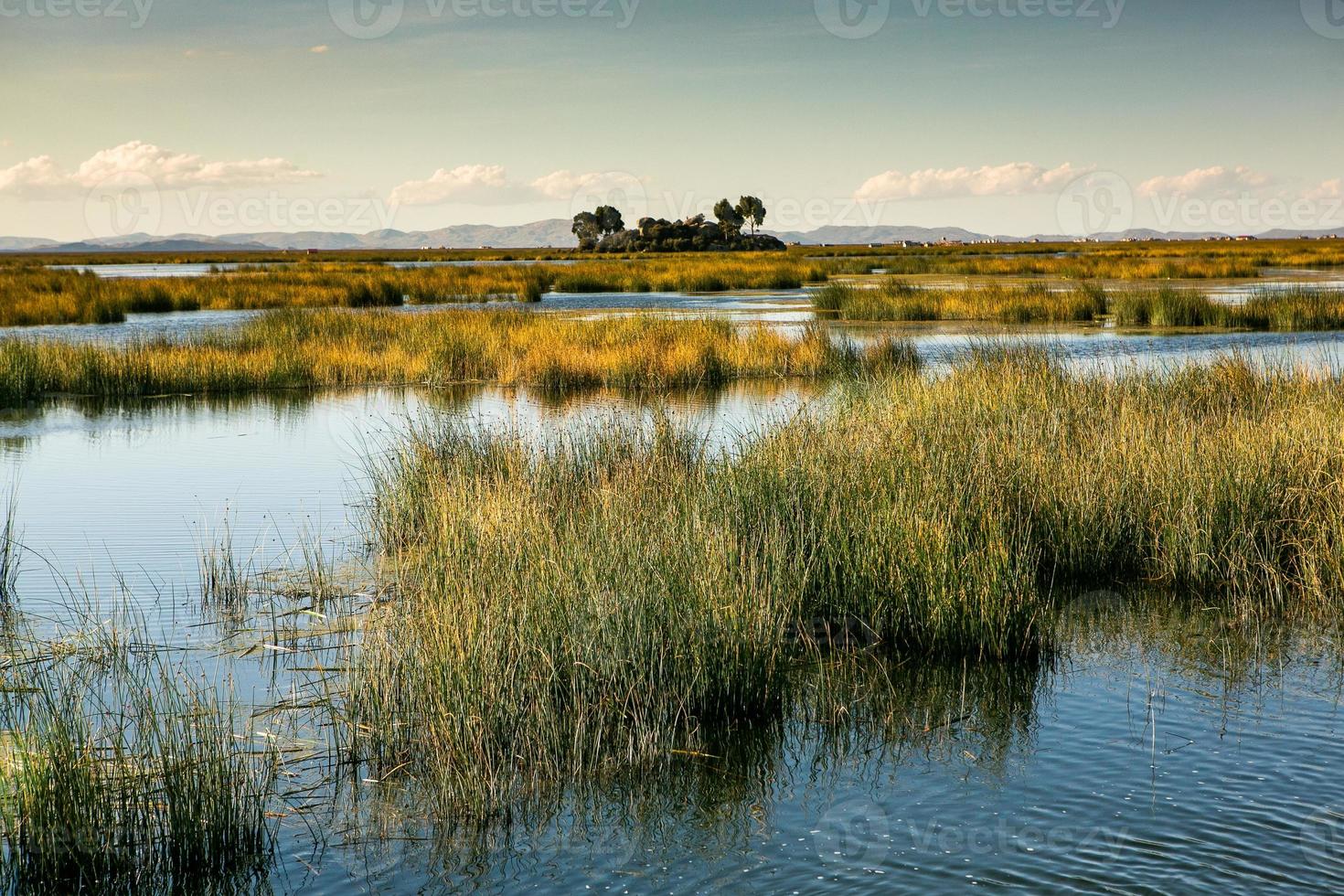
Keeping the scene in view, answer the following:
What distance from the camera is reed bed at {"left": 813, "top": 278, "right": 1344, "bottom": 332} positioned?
27.4m

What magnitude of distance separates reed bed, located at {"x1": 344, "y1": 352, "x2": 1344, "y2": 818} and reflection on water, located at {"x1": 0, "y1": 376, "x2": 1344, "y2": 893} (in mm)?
248

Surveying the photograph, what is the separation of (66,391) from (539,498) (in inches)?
591

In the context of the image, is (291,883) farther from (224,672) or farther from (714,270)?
(714,270)

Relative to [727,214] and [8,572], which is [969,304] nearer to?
[8,572]

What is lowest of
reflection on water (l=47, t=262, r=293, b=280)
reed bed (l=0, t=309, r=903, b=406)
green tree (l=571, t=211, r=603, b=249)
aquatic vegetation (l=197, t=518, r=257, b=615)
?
aquatic vegetation (l=197, t=518, r=257, b=615)

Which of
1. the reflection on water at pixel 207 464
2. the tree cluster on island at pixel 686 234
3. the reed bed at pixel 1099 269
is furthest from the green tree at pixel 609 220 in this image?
the reflection on water at pixel 207 464

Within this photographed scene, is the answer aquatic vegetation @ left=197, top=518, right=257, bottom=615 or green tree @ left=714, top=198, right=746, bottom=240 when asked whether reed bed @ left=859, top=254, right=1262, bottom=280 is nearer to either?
aquatic vegetation @ left=197, top=518, right=257, bottom=615

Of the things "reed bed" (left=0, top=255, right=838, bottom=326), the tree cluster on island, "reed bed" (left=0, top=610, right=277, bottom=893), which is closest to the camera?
"reed bed" (left=0, top=610, right=277, bottom=893)

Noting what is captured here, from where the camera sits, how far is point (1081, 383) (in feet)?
43.7

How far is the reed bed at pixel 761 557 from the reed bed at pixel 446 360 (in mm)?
9400

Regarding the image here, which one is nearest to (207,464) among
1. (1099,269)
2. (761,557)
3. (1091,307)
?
(761,557)

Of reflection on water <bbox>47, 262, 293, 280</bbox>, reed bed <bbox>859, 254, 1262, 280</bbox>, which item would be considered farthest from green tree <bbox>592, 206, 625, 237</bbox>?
reed bed <bbox>859, 254, 1262, 280</bbox>

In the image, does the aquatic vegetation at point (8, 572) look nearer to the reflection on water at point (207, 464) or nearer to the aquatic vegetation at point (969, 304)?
the reflection on water at point (207, 464)

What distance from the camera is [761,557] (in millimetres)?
7805
